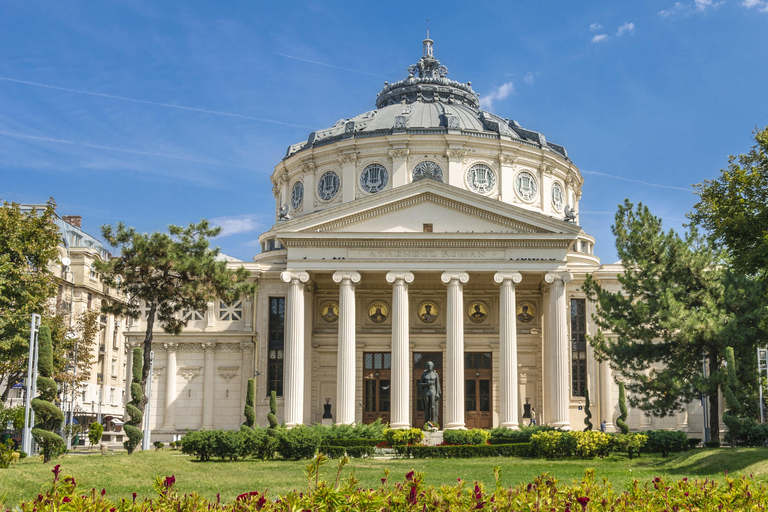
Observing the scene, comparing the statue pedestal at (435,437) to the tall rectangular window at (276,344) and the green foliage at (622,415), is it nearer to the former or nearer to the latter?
the green foliage at (622,415)

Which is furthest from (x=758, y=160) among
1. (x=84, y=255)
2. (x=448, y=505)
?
(x=84, y=255)

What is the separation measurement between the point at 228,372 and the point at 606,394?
24.8 m

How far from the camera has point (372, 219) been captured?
157 ft

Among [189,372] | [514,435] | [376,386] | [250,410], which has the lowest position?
[514,435]

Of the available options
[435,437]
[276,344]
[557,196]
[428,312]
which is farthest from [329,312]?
[557,196]

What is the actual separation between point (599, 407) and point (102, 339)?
1926 inches

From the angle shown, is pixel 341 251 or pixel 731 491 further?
pixel 341 251

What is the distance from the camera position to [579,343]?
53.3 m

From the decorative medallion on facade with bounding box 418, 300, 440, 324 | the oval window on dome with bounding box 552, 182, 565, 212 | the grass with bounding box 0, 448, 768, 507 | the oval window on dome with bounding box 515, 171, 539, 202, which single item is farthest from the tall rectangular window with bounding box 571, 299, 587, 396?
the grass with bounding box 0, 448, 768, 507

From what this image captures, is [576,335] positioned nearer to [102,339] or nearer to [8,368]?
[8,368]

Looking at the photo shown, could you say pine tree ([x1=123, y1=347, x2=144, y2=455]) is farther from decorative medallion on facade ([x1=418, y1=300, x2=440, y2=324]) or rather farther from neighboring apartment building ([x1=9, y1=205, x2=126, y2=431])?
neighboring apartment building ([x1=9, y1=205, x2=126, y2=431])

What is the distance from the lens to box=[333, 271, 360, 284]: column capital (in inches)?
1842

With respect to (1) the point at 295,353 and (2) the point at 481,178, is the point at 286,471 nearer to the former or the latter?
(1) the point at 295,353

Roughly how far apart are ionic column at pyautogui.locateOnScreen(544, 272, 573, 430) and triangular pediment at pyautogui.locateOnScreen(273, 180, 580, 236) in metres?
3.07
